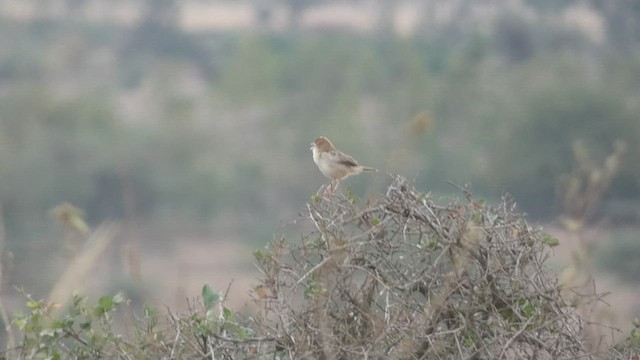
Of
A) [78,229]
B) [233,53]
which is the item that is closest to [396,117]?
[233,53]

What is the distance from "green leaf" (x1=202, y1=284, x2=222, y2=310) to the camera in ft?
9.14

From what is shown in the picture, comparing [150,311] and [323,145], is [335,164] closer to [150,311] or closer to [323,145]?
[323,145]

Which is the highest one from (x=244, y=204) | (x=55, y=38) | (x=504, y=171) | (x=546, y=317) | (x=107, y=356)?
(x=55, y=38)

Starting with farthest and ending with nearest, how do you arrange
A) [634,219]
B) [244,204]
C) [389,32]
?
1. [389,32]
2. [244,204]
3. [634,219]

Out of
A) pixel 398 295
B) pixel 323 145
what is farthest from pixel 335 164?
pixel 398 295

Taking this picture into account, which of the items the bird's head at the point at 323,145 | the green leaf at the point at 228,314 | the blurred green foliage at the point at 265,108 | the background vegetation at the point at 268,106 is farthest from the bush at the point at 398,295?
the blurred green foliage at the point at 265,108

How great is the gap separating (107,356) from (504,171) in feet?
49.3

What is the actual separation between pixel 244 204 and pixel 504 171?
23.8 ft

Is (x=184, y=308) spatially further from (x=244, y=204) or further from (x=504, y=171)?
(x=244, y=204)

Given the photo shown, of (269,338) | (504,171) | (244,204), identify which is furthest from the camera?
(244,204)

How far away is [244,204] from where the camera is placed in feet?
77.3

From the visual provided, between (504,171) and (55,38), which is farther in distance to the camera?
(55,38)

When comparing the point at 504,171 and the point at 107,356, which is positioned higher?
the point at 504,171

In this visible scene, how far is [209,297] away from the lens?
2816 millimetres
